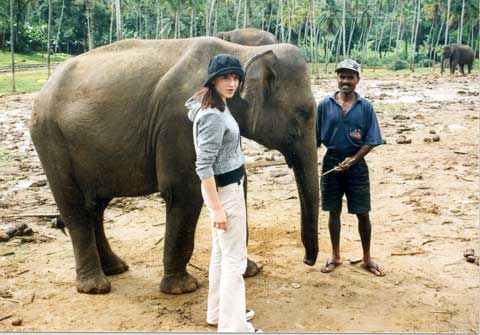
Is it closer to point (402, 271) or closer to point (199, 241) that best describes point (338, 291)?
point (402, 271)

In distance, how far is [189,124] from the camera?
14.6ft

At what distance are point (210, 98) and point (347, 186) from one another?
2125mm

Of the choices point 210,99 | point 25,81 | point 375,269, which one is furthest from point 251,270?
point 25,81

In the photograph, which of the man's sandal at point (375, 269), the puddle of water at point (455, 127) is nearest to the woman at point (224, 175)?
the man's sandal at point (375, 269)

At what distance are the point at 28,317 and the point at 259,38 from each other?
4.82 meters

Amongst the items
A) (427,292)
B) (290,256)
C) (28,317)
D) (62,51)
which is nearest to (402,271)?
(427,292)

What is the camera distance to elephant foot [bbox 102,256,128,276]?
541cm

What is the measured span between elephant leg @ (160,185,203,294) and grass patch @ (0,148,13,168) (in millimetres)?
6235

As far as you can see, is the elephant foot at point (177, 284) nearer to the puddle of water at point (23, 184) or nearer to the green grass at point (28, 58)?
the puddle of water at point (23, 184)

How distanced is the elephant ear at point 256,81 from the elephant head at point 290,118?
1cm

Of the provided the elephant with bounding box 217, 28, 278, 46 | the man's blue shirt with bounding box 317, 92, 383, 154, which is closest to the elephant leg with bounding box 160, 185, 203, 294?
the man's blue shirt with bounding box 317, 92, 383, 154

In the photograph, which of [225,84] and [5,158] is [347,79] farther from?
[5,158]

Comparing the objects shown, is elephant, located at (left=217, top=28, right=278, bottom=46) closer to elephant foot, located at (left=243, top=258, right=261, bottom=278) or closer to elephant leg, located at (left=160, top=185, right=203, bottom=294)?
elephant foot, located at (left=243, top=258, right=261, bottom=278)

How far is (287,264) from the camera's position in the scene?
5.52m
